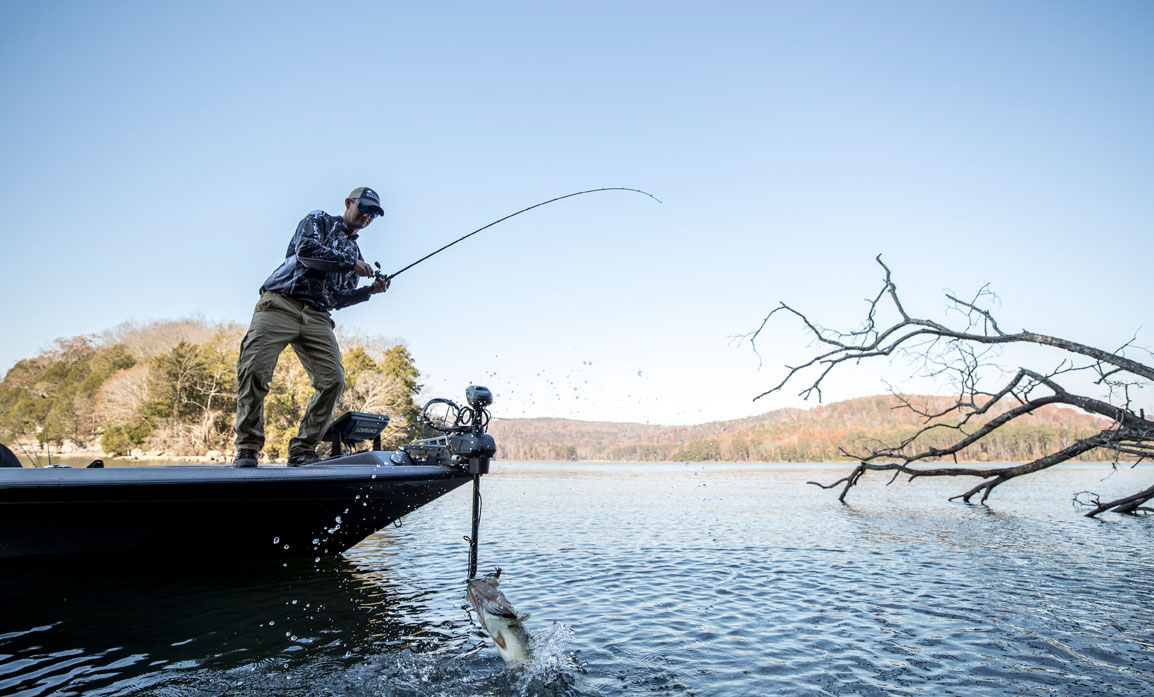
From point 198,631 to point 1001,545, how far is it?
10.4 m

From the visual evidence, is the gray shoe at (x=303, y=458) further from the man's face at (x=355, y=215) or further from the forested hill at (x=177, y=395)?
the forested hill at (x=177, y=395)

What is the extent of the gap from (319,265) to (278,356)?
88 cm

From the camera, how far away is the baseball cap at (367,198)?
5.72 m

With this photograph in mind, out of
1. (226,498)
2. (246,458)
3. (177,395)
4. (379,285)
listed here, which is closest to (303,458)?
(246,458)

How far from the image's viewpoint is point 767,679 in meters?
3.72

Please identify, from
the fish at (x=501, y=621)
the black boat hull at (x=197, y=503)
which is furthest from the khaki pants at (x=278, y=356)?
the fish at (x=501, y=621)

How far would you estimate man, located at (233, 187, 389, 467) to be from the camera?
535cm

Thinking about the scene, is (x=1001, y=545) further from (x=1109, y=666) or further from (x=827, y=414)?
(x=827, y=414)

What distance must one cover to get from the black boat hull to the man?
40 cm

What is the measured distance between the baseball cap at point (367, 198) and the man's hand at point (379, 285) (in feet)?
2.03

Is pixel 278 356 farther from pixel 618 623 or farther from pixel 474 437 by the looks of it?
pixel 618 623

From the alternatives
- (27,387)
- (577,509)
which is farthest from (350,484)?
(27,387)

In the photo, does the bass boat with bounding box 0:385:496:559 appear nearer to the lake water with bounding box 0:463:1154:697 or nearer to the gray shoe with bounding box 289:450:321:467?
the gray shoe with bounding box 289:450:321:467

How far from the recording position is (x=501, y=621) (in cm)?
381
